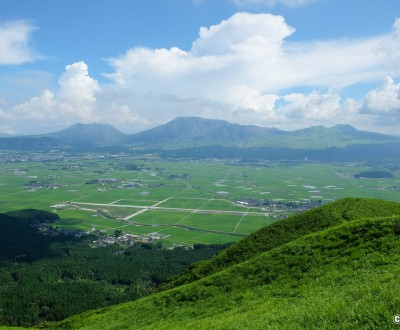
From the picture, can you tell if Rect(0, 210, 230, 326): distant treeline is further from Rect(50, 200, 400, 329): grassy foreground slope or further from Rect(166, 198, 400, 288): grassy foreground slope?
Rect(50, 200, 400, 329): grassy foreground slope

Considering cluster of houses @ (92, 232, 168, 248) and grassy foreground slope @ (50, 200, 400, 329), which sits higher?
grassy foreground slope @ (50, 200, 400, 329)

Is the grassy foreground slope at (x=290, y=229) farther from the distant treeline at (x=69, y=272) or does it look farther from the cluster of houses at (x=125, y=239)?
the cluster of houses at (x=125, y=239)

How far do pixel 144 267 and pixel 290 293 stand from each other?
370 feet

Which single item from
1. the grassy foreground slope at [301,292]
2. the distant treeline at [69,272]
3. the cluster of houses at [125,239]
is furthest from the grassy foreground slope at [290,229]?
the cluster of houses at [125,239]

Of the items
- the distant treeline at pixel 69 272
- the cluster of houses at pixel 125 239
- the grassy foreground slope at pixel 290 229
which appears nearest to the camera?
the grassy foreground slope at pixel 290 229

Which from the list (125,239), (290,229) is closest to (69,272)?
(125,239)

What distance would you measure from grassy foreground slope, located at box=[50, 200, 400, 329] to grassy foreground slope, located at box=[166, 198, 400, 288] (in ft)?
40.8

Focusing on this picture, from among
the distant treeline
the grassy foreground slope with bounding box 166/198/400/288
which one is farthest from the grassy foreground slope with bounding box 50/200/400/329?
the distant treeline

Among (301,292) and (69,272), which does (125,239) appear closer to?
(69,272)

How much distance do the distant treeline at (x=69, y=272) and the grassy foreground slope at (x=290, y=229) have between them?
37.6 metres

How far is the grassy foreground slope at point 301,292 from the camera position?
1917cm

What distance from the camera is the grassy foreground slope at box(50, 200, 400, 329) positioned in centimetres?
1917

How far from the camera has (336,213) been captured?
197ft

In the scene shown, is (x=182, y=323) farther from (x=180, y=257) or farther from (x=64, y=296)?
(x=180, y=257)
